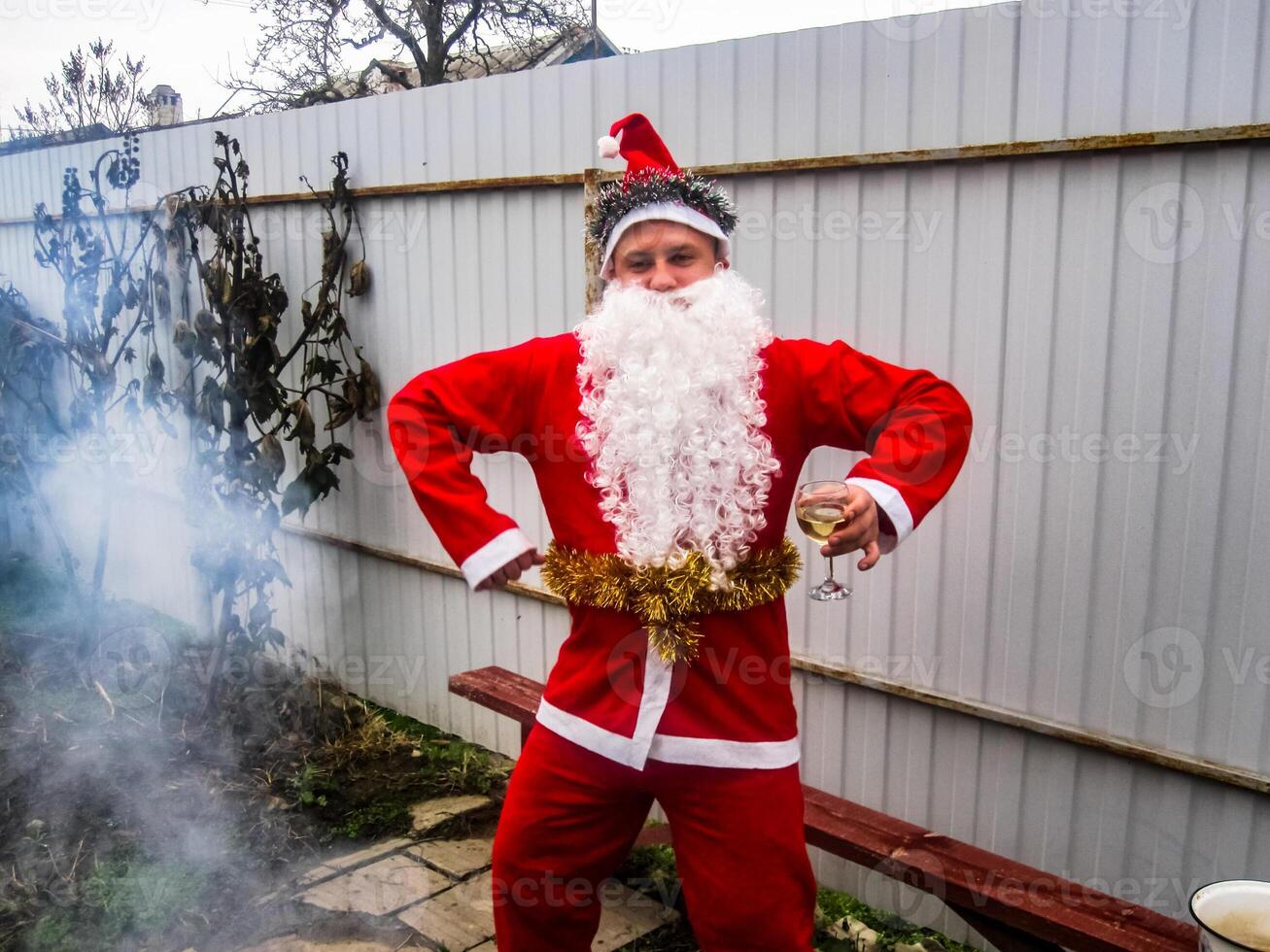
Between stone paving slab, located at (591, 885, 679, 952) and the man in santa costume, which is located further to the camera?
stone paving slab, located at (591, 885, 679, 952)

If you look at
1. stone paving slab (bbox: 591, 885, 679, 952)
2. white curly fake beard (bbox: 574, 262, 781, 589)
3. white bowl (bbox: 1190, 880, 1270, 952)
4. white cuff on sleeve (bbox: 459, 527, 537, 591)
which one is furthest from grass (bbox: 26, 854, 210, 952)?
white bowl (bbox: 1190, 880, 1270, 952)

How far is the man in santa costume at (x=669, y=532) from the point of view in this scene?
209 centimetres

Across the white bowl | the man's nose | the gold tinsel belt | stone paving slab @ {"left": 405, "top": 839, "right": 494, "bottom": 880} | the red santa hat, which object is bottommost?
stone paving slab @ {"left": 405, "top": 839, "right": 494, "bottom": 880}

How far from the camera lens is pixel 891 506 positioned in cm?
200

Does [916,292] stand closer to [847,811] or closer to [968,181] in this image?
[968,181]

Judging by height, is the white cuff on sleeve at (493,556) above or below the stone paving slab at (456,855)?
above

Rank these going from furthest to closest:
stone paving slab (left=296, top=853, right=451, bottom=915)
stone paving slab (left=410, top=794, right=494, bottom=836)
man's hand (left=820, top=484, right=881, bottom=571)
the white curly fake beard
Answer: stone paving slab (left=410, top=794, right=494, bottom=836) → stone paving slab (left=296, top=853, right=451, bottom=915) → the white curly fake beard → man's hand (left=820, top=484, right=881, bottom=571)

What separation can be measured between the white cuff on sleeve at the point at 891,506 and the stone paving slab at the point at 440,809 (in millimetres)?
2463

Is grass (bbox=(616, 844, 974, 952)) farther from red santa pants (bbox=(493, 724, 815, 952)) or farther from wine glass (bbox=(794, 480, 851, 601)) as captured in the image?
wine glass (bbox=(794, 480, 851, 601))

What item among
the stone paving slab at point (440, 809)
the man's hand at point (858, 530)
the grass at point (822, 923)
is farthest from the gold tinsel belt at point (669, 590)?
the stone paving slab at point (440, 809)

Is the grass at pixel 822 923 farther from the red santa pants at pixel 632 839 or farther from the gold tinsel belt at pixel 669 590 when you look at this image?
the gold tinsel belt at pixel 669 590

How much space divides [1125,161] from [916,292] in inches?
24.0

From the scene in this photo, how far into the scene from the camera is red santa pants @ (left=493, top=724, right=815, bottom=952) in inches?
82.2

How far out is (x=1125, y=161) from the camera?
8.20 feet
